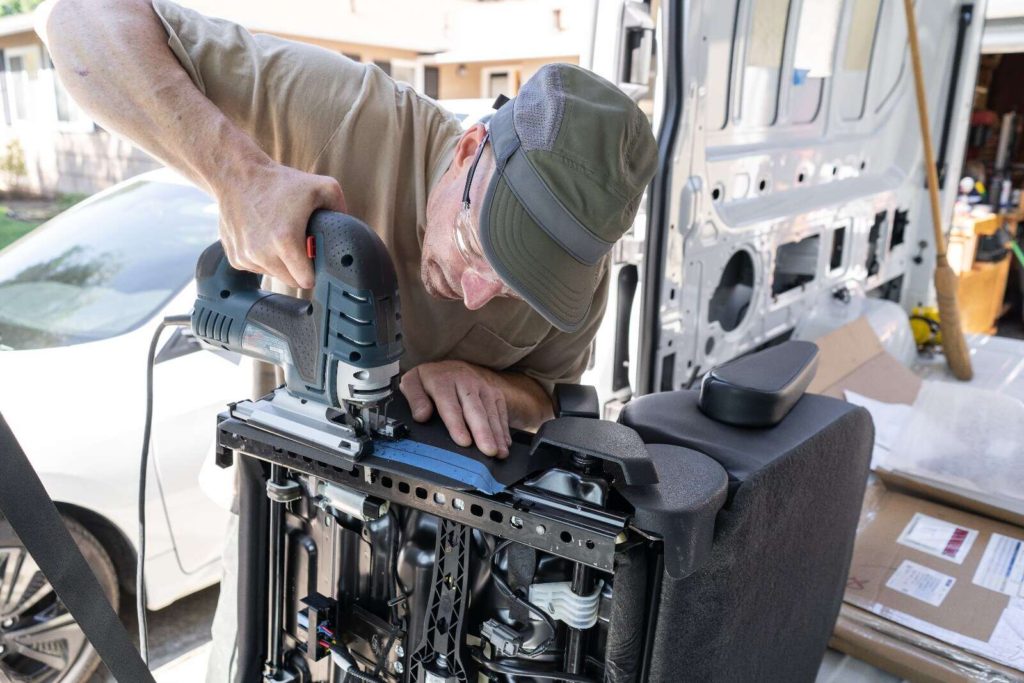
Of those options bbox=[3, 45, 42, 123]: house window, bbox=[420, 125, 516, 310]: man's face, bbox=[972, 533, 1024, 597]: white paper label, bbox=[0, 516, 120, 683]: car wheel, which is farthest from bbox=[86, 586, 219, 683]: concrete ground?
bbox=[3, 45, 42, 123]: house window

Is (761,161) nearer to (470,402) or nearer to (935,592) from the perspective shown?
(935,592)

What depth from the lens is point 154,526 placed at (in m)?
2.51

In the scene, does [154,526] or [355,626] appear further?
[154,526]

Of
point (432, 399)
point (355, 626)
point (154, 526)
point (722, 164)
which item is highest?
point (722, 164)

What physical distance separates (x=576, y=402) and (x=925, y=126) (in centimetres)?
310

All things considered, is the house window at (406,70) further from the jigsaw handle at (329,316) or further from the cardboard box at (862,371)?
the jigsaw handle at (329,316)

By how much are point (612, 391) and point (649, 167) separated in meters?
1.09

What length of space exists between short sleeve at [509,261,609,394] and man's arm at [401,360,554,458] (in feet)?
0.42

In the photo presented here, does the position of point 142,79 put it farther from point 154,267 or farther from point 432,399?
point 154,267

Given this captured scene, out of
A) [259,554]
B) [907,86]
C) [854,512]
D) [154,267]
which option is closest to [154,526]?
[154,267]

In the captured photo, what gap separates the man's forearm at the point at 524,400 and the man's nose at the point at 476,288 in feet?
0.79

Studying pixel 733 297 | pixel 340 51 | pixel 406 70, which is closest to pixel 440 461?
pixel 733 297

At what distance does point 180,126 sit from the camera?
119 cm

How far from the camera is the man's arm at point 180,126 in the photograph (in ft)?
3.48
